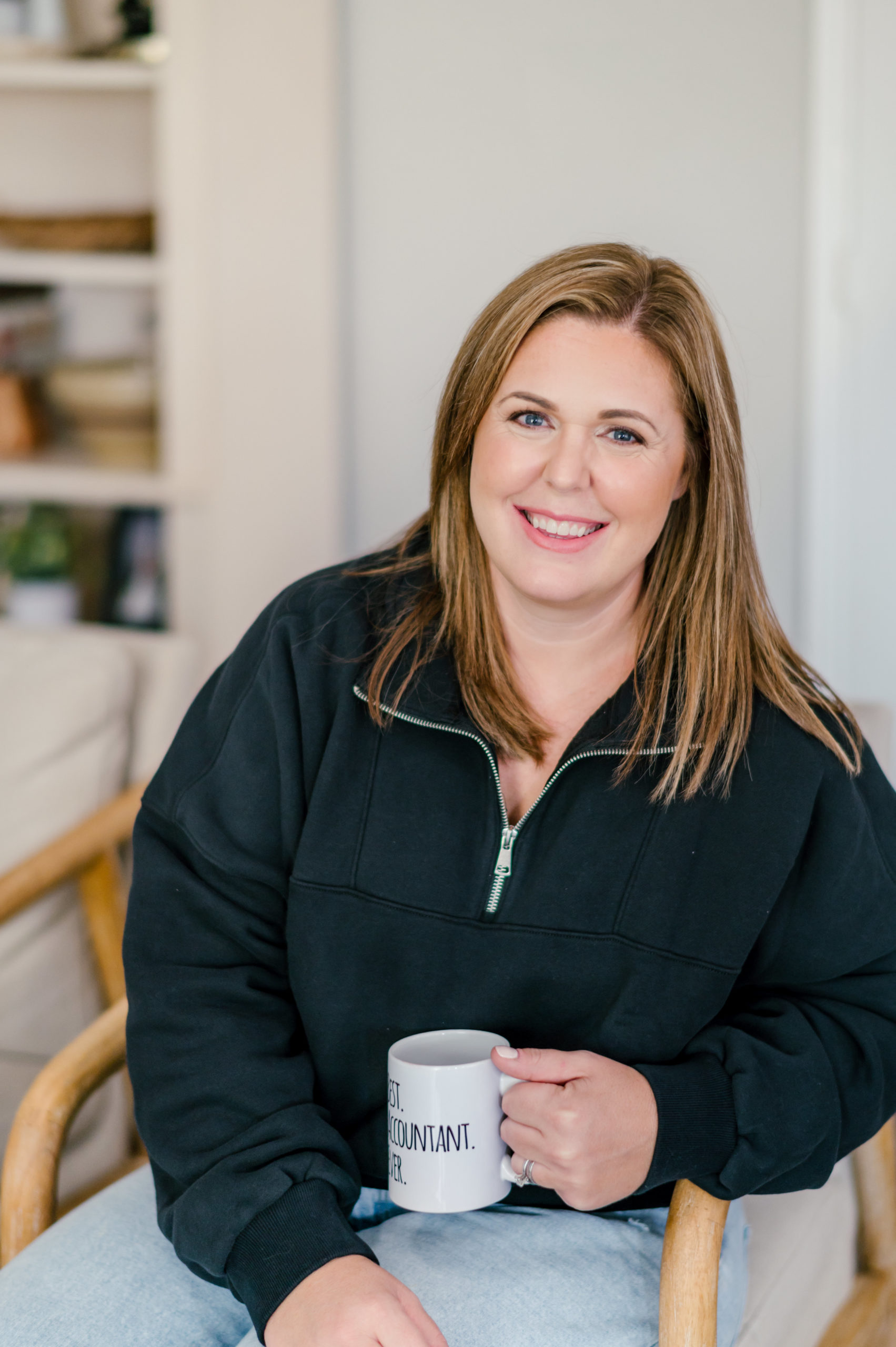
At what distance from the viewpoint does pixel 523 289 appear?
1188 millimetres

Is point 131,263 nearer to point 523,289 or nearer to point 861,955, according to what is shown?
point 523,289

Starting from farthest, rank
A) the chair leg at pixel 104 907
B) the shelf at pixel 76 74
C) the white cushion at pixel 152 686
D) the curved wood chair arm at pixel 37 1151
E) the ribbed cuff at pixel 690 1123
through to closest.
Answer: the shelf at pixel 76 74, the white cushion at pixel 152 686, the chair leg at pixel 104 907, the curved wood chair arm at pixel 37 1151, the ribbed cuff at pixel 690 1123

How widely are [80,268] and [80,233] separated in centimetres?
7

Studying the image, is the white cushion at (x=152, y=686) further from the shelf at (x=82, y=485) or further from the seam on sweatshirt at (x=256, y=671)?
the seam on sweatshirt at (x=256, y=671)

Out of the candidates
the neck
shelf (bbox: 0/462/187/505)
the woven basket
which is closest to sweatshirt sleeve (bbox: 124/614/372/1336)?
the neck

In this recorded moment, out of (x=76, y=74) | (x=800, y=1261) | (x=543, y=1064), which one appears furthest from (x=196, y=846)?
(x=76, y=74)

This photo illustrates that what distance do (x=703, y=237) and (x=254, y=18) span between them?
71cm

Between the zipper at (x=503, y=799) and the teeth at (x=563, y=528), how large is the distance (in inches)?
7.5

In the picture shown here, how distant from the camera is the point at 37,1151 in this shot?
1.21 metres

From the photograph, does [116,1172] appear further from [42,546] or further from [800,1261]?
[42,546]

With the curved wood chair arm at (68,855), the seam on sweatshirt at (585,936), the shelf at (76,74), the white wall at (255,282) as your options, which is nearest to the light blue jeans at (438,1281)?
the seam on sweatshirt at (585,936)

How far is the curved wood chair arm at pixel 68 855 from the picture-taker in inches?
63.9

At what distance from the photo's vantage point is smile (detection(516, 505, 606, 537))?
3.88 ft

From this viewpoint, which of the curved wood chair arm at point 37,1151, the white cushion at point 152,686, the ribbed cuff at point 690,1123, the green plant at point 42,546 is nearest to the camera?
the ribbed cuff at point 690,1123
